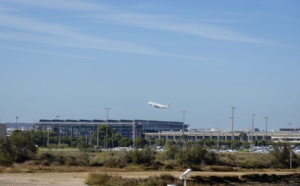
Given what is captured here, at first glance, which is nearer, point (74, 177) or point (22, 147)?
point (74, 177)

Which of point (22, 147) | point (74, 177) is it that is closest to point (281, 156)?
point (22, 147)

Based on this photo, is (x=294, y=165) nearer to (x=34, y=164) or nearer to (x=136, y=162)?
(x=136, y=162)

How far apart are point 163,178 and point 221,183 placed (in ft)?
28.2

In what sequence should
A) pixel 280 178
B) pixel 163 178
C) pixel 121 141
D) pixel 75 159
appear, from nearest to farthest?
pixel 163 178, pixel 280 178, pixel 75 159, pixel 121 141

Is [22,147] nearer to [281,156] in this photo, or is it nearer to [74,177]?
[74,177]

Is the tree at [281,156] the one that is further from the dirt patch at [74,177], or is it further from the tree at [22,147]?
the tree at [22,147]

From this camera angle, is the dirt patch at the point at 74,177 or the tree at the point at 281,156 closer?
the dirt patch at the point at 74,177

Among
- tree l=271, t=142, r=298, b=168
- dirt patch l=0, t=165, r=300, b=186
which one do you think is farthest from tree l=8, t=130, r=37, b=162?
tree l=271, t=142, r=298, b=168

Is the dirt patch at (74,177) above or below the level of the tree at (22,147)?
→ below

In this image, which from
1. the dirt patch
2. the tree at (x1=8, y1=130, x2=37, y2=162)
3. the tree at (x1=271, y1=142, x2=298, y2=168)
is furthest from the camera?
the tree at (x1=271, y1=142, x2=298, y2=168)

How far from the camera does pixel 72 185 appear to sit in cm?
4531

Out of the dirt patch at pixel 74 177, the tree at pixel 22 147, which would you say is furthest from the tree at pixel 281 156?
the tree at pixel 22 147

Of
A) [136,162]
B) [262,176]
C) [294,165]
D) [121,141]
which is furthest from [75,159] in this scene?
[121,141]

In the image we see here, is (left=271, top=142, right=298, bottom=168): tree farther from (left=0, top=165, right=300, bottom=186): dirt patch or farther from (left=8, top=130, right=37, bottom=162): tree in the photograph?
(left=8, top=130, right=37, bottom=162): tree
